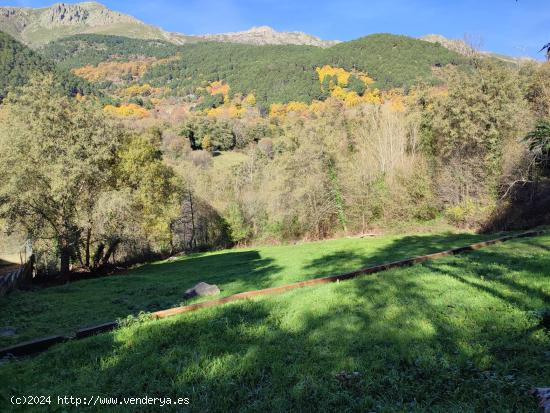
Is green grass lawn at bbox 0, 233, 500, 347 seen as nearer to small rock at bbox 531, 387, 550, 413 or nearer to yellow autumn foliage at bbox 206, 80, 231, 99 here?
small rock at bbox 531, 387, 550, 413

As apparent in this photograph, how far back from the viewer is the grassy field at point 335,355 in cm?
509

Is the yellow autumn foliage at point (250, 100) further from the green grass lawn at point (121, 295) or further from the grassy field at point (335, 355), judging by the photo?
the grassy field at point (335, 355)

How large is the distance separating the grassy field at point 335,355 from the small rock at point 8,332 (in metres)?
3.83

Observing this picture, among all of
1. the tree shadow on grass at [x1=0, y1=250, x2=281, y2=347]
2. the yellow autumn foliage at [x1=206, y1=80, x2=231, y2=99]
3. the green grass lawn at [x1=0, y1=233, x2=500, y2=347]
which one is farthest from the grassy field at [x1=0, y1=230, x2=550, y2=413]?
the yellow autumn foliage at [x1=206, y1=80, x2=231, y2=99]

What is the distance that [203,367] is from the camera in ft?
20.1

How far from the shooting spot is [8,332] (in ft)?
34.1

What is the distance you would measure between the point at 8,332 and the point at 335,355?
30.6ft

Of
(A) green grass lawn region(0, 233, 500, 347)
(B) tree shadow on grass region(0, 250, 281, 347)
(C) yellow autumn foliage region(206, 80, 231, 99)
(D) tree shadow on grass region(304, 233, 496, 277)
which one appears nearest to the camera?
(B) tree shadow on grass region(0, 250, 281, 347)

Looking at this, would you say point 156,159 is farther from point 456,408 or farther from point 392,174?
point 456,408

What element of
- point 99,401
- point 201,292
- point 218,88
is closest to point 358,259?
point 201,292

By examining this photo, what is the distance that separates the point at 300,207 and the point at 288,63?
425 ft

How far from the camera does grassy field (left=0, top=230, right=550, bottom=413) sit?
5094mm

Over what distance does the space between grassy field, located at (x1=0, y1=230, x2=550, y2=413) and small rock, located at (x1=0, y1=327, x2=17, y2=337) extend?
12.6 ft

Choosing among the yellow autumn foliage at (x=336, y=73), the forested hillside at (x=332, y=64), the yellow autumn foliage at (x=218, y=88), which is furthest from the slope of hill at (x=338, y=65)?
the yellow autumn foliage at (x=218, y=88)
